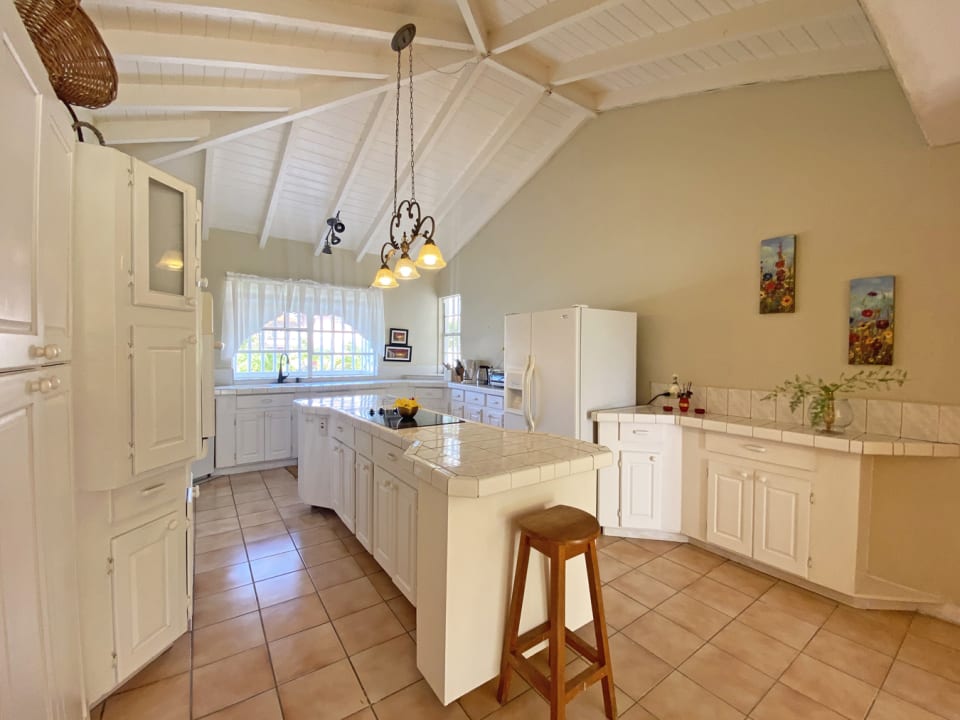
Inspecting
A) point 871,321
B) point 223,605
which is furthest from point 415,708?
point 871,321

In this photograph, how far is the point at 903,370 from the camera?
2.35 metres

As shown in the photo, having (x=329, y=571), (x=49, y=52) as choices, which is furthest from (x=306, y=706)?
(x=49, y=52)

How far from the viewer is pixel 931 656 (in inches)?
75.5

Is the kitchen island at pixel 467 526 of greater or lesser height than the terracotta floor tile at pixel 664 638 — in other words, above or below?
above

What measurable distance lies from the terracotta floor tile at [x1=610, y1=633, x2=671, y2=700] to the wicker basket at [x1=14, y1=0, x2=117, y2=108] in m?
3.09

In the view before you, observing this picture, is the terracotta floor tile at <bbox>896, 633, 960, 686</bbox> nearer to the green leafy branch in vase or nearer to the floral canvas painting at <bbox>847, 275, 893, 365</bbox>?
the green leafy branch in vase

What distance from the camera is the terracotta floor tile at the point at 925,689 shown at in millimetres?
1635

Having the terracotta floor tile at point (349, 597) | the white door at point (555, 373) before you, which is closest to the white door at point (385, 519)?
the terracotta floor tile at point (349, 597)

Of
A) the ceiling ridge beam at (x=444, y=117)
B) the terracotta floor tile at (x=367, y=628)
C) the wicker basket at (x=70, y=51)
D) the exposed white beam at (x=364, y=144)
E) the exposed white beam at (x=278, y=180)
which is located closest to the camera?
the wicker basket at (x=70, y=51)

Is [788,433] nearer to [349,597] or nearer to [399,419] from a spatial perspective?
[399,419]

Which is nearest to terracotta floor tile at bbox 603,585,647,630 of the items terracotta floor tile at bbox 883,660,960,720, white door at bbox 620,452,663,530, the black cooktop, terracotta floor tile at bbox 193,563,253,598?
white door at bbox 620,452,663,530

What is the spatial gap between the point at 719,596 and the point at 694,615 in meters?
0.30

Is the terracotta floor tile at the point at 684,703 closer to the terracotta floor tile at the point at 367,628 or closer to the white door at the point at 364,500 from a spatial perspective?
the terracotta floor tile at the point at 367,628

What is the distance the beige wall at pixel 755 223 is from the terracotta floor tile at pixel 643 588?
1545 mm
